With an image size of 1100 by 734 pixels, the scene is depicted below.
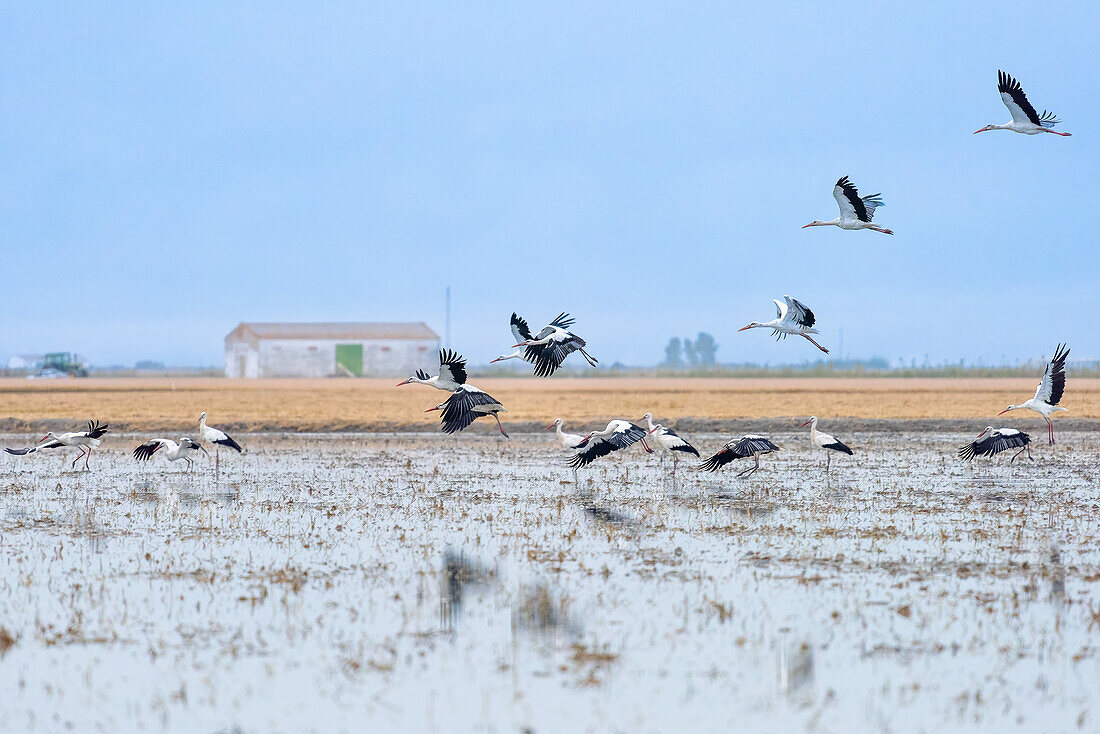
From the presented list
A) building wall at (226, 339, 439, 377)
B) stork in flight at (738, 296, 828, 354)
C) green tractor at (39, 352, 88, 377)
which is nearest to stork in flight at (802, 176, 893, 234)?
stork in flight at (738, 296, 828, 354)

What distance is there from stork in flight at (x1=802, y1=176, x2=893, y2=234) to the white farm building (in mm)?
66680

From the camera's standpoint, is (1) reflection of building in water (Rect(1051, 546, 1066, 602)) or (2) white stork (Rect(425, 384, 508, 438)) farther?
(2) white stork (Rect(425, 384, 508, 438))

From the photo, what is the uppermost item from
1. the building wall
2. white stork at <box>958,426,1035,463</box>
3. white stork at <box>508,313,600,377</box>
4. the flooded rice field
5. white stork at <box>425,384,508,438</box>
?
the building wall

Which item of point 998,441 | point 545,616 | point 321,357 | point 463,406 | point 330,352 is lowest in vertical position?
point 545,616

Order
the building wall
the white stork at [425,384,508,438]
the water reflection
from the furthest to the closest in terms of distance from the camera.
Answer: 1. the building wall
2. the white stork at [425,384,508,438]
3. the water reflection

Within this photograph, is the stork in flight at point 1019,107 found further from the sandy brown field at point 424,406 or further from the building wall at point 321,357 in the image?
the building wall at point 321,357

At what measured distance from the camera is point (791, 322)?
638 inches

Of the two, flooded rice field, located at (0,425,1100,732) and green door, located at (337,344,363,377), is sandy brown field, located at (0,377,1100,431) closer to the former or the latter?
flooded rice field, located at (0,425,1100,732)

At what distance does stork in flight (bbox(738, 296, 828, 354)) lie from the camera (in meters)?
15.6

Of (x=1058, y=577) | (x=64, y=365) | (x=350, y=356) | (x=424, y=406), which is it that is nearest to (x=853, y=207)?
(x=1058, y=577)

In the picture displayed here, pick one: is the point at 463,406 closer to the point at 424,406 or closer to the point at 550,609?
the point at 550,609

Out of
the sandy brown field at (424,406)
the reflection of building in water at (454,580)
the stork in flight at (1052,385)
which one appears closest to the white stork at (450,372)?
the reflection of building in water at (454,580)

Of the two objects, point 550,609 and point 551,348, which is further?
point 551,348

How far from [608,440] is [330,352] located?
68.6 meters
